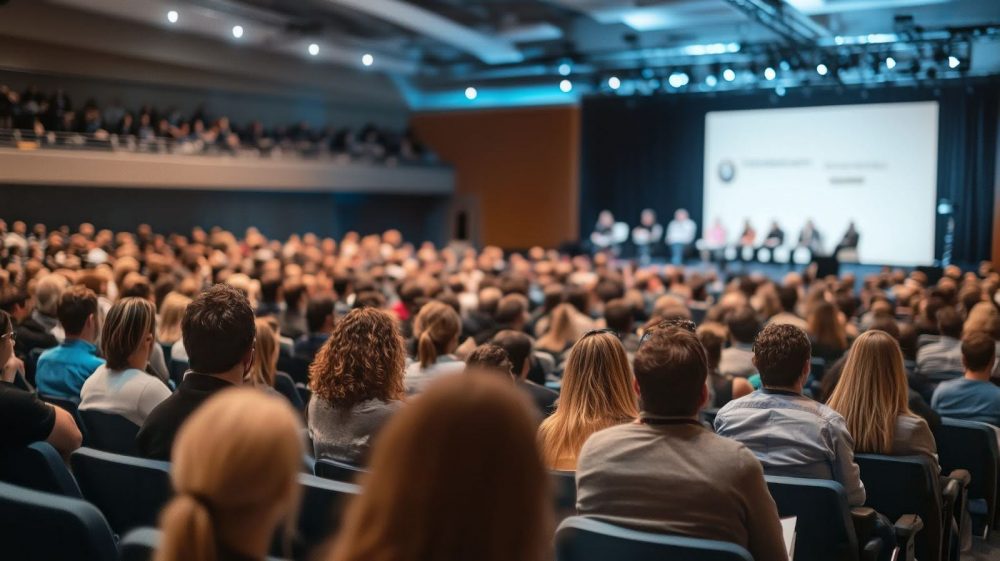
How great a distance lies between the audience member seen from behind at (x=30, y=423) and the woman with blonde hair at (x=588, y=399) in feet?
5.27

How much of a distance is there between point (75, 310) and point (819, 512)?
3357 mm

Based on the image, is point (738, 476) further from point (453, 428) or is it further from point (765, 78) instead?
point (765, 78)

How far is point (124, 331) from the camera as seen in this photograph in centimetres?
372

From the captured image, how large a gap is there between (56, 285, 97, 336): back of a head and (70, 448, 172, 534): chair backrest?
168 centimetres

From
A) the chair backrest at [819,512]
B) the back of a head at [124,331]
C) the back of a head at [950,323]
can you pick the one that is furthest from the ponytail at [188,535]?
the back of a head at [950,323]

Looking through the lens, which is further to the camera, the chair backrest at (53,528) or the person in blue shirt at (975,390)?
the person in blue shirt at (975,390)

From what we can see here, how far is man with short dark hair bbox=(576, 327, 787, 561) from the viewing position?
2283mm

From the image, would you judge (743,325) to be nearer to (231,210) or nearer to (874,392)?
(874,392)

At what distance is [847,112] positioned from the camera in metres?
17.1

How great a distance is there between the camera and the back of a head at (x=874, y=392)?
143 inches

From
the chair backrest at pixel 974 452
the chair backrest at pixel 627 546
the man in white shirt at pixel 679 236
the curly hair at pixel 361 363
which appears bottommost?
the chair backrest at pixel 974 452

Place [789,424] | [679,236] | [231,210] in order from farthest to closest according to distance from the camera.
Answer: [231,210] → [679,236] → [789,424]

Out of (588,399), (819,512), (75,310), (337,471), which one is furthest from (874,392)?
(75,310)

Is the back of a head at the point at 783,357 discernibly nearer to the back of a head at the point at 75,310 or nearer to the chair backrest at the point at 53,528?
the chair backrest at the point at 53,528
